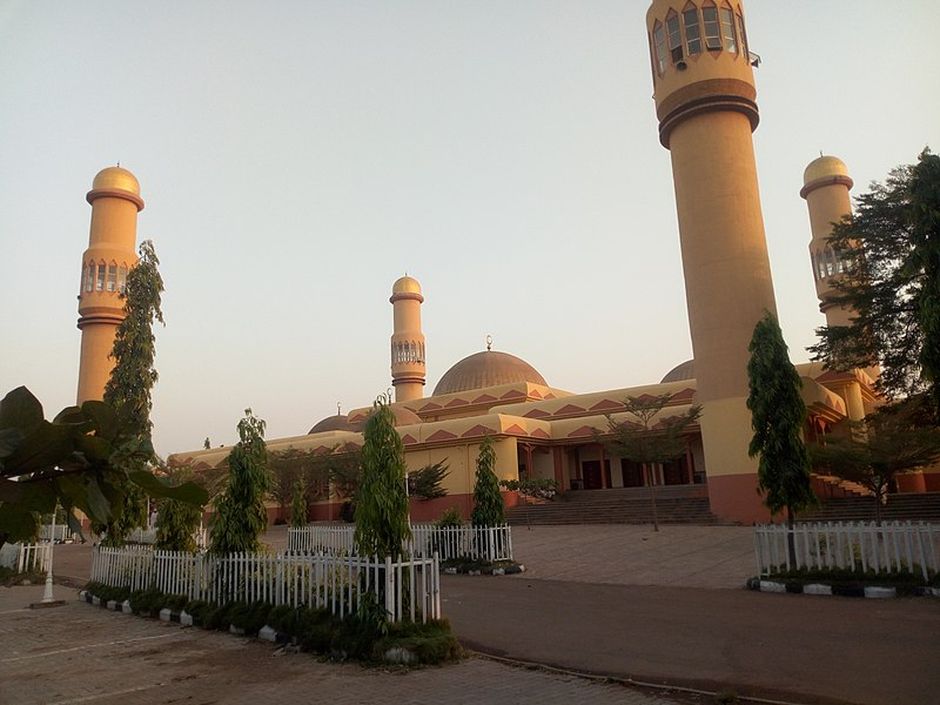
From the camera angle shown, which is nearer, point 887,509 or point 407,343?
point 887,509

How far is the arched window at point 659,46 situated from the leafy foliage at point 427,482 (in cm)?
1838

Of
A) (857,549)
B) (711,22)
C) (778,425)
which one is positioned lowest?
(857,549)

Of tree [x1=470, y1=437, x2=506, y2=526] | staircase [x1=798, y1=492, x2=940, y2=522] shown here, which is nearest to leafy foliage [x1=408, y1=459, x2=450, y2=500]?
tree [x1=470, y1=437, x2=506, y2=526]

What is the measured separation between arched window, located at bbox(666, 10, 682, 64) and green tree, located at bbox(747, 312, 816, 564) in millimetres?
15922

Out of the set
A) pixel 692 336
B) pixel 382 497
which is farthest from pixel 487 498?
pixel 692 336

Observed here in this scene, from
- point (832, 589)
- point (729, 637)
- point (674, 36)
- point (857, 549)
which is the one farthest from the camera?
point (674, 36)

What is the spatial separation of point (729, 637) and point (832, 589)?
4.03 metres

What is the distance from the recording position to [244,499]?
35.8 feet

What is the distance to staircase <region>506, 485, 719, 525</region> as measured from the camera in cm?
2495

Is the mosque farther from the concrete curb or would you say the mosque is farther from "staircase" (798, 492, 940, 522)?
the concrete curb

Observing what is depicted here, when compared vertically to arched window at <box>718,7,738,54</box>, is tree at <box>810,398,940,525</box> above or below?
below

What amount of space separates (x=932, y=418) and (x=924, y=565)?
8287 mm

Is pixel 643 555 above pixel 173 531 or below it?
below

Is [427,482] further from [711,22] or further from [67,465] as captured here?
[67,465]
